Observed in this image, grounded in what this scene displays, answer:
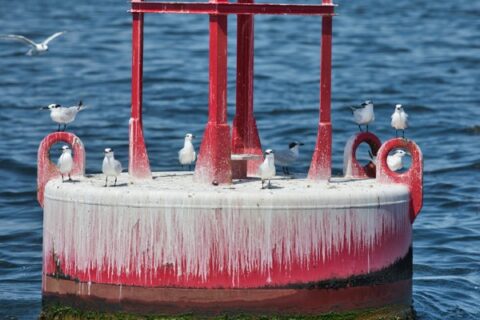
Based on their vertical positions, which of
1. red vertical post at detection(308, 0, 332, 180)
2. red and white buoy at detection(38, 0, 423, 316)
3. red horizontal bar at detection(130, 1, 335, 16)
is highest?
red horizontal bar at detection(130, 1, 335, 16)

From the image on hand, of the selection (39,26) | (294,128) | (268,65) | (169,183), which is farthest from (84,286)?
(39,26)

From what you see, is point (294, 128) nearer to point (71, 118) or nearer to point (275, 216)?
point (71, 118)

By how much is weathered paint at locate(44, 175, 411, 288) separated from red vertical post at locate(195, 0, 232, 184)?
42cm

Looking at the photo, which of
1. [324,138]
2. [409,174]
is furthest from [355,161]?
[409,174]

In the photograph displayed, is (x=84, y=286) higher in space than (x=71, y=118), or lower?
lower

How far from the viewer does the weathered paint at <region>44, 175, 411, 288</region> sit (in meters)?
14.5

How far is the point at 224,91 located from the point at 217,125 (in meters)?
0.34

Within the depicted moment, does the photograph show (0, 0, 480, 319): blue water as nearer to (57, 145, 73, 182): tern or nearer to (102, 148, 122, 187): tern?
(57, 145, 73, 182): tern

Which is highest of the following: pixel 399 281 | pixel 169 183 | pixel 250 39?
pixel 250 39

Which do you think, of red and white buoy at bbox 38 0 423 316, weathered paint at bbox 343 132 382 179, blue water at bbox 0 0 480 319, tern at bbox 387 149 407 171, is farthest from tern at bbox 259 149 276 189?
blue water at bbox 0 0 480 319

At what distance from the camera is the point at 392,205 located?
15.2 meters

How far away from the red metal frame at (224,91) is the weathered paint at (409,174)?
21.0 inches

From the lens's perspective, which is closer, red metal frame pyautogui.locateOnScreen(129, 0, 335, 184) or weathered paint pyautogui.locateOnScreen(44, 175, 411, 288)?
weathered paint pyautogui.locateOnScreen(44, 175, 411, 288)

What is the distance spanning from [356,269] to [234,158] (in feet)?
6.45
